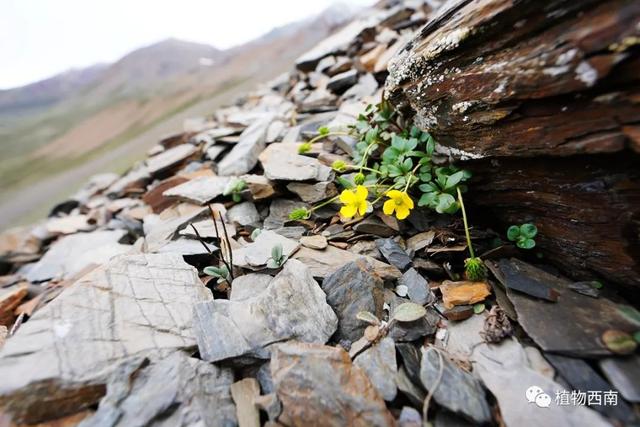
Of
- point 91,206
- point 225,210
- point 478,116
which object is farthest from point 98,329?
point 91,206

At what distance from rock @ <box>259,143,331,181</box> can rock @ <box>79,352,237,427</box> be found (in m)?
1.21

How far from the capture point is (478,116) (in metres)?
1.42

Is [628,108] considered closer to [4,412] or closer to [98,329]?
[98,329]

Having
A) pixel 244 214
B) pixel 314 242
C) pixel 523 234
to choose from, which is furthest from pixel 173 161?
pixel 523 234

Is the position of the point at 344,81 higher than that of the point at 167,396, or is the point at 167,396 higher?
the point at 344,81

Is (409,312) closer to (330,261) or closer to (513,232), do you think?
(330,261)

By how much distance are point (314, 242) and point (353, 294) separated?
0.43 meters

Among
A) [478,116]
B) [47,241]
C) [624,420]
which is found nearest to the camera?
[624,420]

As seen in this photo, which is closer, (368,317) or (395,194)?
(368,317)

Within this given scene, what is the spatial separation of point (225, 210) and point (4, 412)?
1410 millimetres

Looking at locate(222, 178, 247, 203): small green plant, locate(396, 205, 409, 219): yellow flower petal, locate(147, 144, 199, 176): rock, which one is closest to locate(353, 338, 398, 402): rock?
locate(396, 205, 409, 219): yellow flower petal

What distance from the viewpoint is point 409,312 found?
4.61 ft

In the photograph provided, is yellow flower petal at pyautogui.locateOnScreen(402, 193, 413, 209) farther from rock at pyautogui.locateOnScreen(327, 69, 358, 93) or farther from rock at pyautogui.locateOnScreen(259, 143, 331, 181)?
rock at pyautogui.locateOnScreen(327, 69, 358, 93)

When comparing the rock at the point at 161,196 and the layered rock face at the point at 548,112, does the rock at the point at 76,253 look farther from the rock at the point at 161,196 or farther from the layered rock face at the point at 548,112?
the layered rock face at the point at 548,112
